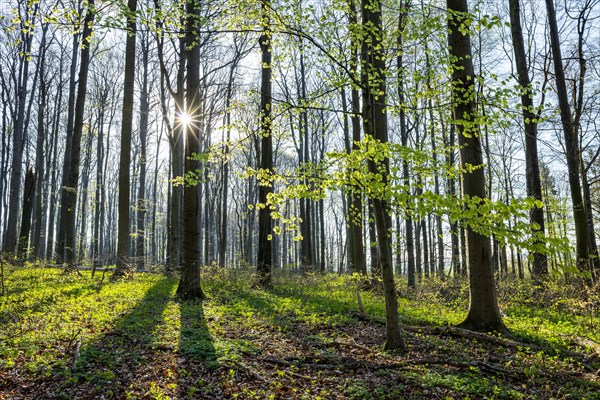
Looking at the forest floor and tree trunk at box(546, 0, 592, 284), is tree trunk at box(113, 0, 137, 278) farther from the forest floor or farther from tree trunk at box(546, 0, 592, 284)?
tree trunk at box(546, 0, 592, 284)

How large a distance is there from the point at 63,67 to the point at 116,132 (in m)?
8.94

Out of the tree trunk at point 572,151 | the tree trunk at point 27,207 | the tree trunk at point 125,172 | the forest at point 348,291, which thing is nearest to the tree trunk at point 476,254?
the forest at point 348,291

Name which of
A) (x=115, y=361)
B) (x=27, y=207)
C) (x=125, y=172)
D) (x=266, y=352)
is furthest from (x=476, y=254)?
(x=27, y=207)

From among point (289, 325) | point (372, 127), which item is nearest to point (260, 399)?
point (289, 325)

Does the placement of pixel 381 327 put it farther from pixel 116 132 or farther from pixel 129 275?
pixel 116 132

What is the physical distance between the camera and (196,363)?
528 cm

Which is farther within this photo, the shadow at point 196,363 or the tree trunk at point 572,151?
the tree trunk at point 572,151

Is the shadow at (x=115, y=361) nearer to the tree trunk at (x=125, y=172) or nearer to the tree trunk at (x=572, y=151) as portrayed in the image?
the tree trunk at (x=125, y=172)

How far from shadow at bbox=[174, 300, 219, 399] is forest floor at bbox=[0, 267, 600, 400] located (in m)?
0.02

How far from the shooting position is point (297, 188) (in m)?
5.61

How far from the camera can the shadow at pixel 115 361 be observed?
4.32m

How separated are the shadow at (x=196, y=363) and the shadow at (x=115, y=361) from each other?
0.44m

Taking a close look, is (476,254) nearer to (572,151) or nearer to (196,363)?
(196,363)

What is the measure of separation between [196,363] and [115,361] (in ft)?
3.44
